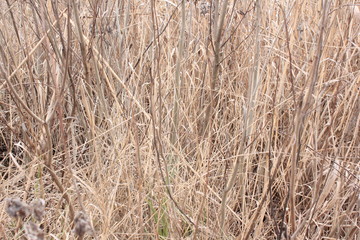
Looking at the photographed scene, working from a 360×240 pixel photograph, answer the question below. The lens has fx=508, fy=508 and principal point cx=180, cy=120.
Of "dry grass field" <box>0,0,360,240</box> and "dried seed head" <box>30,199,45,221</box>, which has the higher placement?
"dried seed head" <box>30,199,45,221</box>

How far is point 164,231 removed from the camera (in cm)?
134

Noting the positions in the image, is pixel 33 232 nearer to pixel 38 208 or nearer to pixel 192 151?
pixel 38 208

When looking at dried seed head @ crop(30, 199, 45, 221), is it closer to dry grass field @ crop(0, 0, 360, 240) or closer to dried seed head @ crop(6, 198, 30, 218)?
dried seed head @ crop(6, 198, 30, 218)

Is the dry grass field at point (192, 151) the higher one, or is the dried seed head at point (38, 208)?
the dried seed head at point (38, 208)

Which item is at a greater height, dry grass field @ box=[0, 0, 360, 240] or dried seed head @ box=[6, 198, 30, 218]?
dried seed head @ box=[6, 198, 30, 218]

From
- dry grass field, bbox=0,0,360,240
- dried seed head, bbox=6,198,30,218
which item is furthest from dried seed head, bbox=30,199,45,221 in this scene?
dry grass field, bbox=0,0,360,240

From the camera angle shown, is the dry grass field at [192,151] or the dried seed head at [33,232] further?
the dry grass field at [192,151]

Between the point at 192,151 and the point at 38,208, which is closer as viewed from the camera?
the point at 38,208

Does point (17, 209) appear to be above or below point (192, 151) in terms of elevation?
above

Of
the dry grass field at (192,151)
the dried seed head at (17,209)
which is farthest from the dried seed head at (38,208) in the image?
the dry grass field at (192,151)

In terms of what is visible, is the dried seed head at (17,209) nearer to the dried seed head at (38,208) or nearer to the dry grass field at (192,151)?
the dried seed head at (38,208)

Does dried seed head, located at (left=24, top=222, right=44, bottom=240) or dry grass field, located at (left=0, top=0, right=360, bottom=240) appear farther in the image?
dry grass field, located at (left=0, top=0, right=360, bottom=240)

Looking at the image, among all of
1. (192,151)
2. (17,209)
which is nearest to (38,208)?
(17,209)

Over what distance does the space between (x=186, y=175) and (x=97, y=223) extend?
0.32 meters
